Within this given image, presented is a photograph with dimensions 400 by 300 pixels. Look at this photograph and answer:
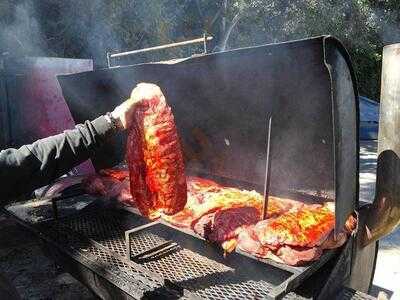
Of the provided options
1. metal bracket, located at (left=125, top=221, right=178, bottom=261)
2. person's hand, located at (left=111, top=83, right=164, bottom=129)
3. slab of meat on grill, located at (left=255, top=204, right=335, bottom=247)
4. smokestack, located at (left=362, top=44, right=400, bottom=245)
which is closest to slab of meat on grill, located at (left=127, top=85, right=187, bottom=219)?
person's hand, located at (left=111, top=83, right=164, bottom=129)

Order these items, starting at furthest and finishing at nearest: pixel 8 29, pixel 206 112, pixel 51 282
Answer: pixel 8 29, pixel 51 282, pixel 206 112

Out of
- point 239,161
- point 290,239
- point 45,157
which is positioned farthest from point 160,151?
point 239,161

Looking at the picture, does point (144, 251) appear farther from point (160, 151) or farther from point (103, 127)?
point (103, 127)

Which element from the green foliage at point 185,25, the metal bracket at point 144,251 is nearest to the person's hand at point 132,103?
the metal bracket at point 144,251

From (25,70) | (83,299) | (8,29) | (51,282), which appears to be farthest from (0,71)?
(83,299)

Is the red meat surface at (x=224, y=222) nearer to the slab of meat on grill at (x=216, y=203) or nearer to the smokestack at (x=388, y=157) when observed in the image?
the slab of meat on grill at (x=216, y=203)

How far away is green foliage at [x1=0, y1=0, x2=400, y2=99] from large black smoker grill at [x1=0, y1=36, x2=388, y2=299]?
4731 millimetres

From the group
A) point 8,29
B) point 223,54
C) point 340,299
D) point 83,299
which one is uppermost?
point 8,29

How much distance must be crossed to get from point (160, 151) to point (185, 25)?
37.2 ft

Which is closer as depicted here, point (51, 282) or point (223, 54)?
point (223, 54)

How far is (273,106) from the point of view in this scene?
3.28 meters

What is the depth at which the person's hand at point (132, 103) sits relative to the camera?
264cm

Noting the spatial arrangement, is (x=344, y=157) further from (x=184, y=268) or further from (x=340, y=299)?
(x=184, y=268)

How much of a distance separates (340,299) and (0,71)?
22.7 feet
